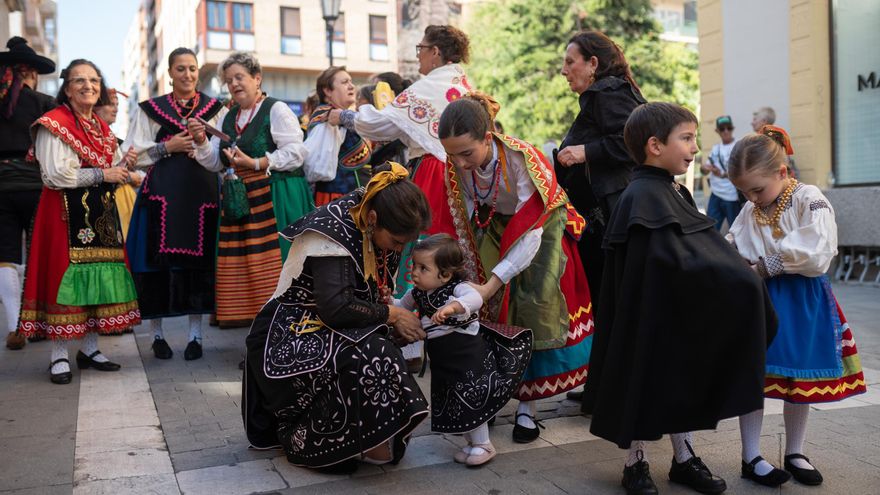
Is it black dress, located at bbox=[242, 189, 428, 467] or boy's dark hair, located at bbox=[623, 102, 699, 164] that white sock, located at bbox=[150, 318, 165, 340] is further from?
boy's dark hair, located at bbox=[623, 102, 699, 164]

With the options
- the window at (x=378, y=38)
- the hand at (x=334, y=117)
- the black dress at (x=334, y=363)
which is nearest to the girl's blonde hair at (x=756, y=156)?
the black dress at (x=334, y=363)

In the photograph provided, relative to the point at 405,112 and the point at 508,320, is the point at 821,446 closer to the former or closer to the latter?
the point at 508,320

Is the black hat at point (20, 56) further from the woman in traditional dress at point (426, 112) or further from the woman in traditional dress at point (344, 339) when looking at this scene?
the woman in traditional dress at point (344, 339)

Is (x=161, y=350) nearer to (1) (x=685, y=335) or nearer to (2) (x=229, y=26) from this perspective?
(1) (x=685, y=335)

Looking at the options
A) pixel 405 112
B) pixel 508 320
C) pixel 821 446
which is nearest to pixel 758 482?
pixel 821 446

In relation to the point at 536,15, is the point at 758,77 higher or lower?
lower

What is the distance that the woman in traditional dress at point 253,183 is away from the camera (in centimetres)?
567

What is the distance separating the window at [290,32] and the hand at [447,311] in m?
36.3

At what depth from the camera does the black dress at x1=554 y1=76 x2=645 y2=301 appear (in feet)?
14.1

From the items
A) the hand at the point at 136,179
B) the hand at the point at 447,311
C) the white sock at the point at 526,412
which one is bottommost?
the white sock at the point at 526,412

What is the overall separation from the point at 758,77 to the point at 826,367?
341 inches

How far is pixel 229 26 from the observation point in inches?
1485

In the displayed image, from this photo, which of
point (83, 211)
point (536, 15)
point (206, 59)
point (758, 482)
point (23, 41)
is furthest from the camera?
point (206, 59)

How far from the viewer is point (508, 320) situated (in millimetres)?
3963
